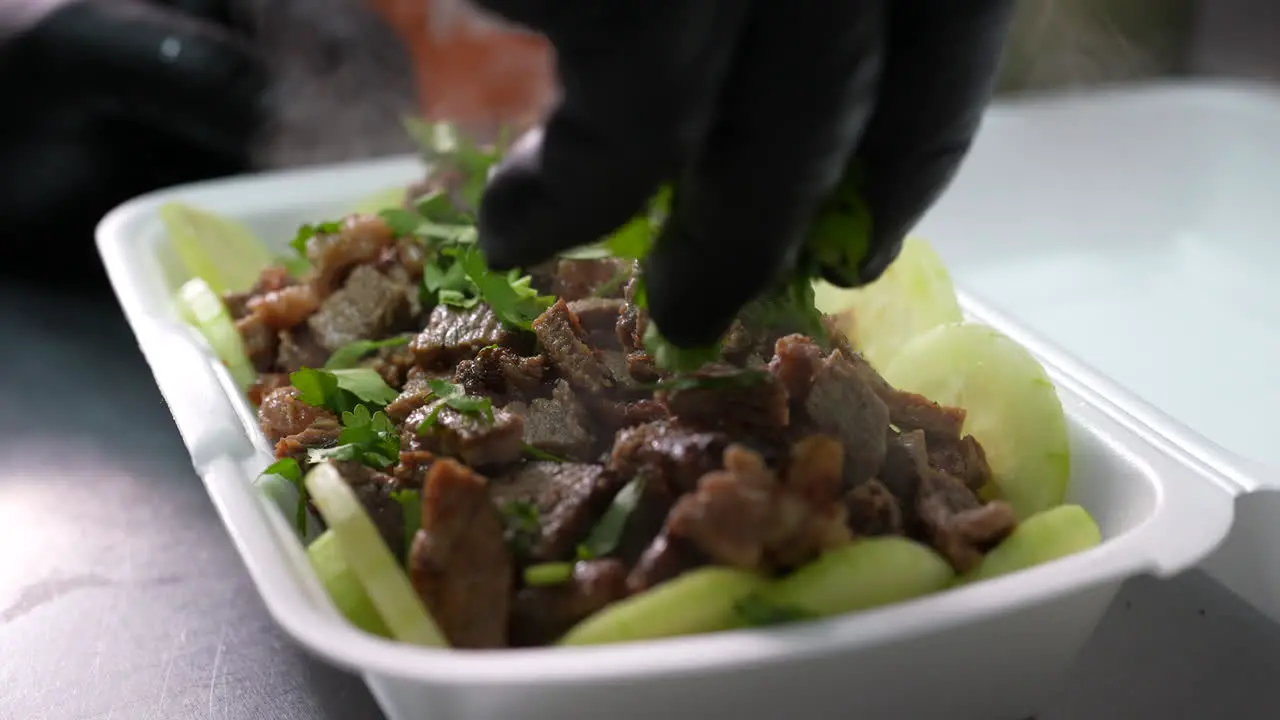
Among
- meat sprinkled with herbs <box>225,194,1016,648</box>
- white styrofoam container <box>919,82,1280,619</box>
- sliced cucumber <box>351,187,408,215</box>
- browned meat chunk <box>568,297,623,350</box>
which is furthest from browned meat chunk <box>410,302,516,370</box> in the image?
white styrofoam container <box>919,82,1280,619</box>

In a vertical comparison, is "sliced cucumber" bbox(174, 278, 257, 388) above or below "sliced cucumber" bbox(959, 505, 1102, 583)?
below

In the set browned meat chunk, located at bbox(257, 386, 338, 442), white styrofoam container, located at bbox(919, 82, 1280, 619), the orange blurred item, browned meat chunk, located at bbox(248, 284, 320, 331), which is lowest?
the orange blurred item

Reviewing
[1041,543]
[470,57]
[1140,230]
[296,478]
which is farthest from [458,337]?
[470,57]

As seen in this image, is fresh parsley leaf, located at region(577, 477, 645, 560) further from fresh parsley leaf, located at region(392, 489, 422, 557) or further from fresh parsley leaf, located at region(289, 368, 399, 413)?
fresh parsley leaf, located at region(289, 368, 399, 413)

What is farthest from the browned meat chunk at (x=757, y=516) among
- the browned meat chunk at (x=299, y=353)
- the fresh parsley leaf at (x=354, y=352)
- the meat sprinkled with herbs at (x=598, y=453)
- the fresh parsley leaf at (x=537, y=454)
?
the browned meat chunk at (x=299, y=353)

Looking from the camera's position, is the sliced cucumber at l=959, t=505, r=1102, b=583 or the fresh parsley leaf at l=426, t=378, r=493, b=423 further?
the fresh parsley leaf at l=426, t=378, r=493, b=423

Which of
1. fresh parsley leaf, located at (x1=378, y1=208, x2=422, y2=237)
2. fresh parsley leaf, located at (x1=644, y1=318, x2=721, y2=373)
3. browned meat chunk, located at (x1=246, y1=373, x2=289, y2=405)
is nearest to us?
fresh parsley leaf, located at (x1=644, y1=318, x2=721, y2=373)

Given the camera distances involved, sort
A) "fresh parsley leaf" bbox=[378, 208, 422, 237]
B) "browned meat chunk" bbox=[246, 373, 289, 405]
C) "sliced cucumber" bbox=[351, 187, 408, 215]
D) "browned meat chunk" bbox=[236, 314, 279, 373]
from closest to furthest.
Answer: "browned meat chunk" bbox=[246, 373, 289, 405] < "browned meat chunk" bbox=[236, 314, 279, 373] < "fresh parsley leaf" bbox=[378, 208, 422, 237] < "sliced cucumber" bbox=[351, 187, 408, 215]
